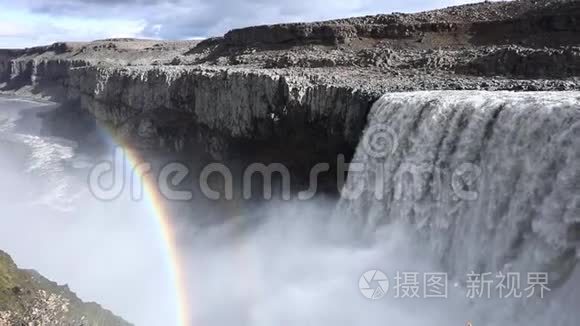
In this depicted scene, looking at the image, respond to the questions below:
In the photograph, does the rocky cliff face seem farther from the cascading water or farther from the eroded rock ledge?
the eroded rock ledge

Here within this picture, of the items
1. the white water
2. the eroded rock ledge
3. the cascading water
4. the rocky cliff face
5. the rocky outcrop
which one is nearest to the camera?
the rocky cliff face

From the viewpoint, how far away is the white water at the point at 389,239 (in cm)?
1021

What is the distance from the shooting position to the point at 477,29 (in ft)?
96.8

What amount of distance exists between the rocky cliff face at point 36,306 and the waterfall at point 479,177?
8.11 meters

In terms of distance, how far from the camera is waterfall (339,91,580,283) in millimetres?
9828

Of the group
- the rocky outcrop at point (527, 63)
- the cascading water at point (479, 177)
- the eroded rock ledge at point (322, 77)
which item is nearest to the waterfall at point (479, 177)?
the cascading water at point (479, 177)

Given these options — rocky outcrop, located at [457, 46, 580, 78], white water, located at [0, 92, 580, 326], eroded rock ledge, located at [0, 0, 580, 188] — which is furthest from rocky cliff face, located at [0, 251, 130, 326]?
rocky outcrop, located at [457, 46, 580, 78]

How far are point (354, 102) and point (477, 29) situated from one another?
15.2 metres

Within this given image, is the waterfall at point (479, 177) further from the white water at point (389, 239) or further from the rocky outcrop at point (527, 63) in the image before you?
the rocky outcrop at point (527, 63)

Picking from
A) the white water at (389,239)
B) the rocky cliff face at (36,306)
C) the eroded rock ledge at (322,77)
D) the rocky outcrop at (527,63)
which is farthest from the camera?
the rocky outcrop at (527,63)

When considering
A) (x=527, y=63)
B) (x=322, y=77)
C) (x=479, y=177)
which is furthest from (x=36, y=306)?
(x=527, y=63)

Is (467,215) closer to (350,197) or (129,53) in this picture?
(350,197)

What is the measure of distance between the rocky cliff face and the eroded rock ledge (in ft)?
40.3

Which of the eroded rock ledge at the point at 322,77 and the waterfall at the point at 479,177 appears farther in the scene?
the eroded rock ledge at the point at 322,77
